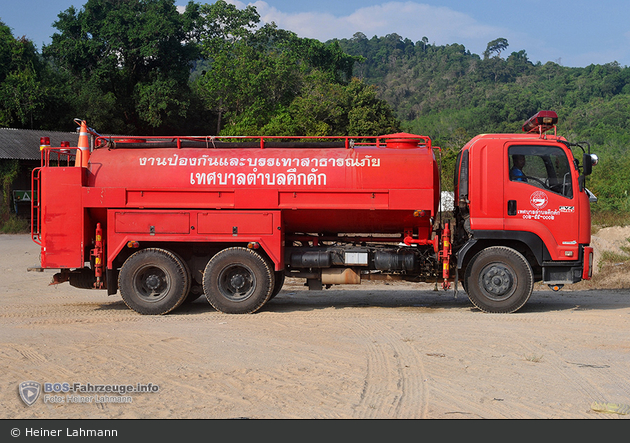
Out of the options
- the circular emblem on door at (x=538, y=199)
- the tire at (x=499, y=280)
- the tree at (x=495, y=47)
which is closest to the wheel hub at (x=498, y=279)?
the tire at (x=499, y=280)

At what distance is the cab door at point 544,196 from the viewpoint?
997 centimetres

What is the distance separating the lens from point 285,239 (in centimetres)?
1093

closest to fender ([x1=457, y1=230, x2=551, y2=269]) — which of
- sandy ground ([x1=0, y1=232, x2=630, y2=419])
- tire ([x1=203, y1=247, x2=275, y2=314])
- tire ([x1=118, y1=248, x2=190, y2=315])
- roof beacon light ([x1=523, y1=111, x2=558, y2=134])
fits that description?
sandy ground ([x1=0, y1=232, x2=630, y2=419])

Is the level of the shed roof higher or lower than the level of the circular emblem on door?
higher

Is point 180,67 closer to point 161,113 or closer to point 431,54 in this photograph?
point 161,113

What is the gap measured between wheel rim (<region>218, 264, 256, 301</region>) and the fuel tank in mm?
1100

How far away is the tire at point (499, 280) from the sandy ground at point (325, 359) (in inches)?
10.5

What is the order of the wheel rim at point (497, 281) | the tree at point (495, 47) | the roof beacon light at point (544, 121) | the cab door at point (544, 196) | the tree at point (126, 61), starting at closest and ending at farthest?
the cab door at point (544, 196) → the wheel rim at point (497, 281) → the roof beacon light at point (544, 121) → the tree at point (126, 61) → the tree at point (495, 47)

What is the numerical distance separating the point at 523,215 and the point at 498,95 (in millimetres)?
68405

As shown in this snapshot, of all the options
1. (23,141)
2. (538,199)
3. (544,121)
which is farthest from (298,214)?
(23,141)

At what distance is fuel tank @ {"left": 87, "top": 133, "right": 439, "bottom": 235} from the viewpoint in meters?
10.1

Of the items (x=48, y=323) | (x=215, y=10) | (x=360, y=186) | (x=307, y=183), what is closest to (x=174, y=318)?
(x=48, y=323)

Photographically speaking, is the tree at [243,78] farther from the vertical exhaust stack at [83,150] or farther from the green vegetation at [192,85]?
the vertical exhaust stack at [83,150]

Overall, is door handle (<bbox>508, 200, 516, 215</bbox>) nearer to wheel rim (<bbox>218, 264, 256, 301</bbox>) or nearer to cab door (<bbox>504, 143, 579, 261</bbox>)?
cab door (<bbox>504, 143, 579, 261</bbox>)
